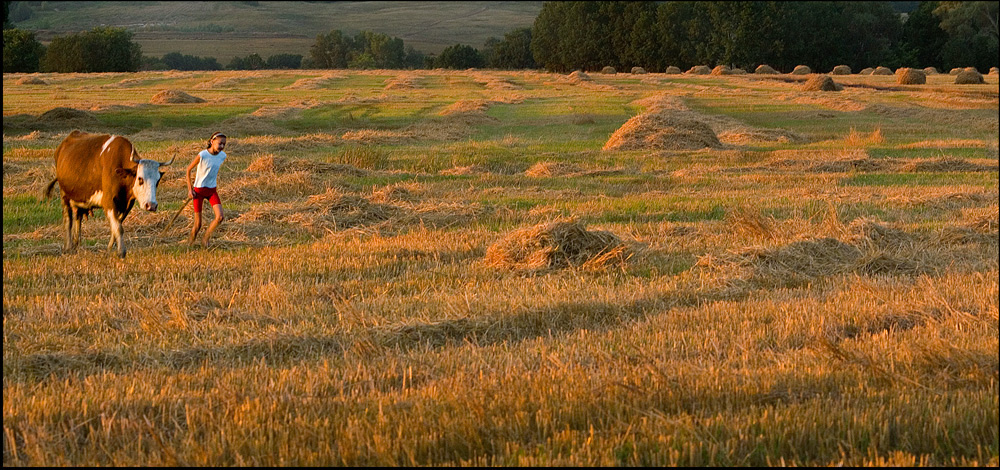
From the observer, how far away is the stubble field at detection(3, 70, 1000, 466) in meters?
5.75

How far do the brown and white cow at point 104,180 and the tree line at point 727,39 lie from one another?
7744 centimetres

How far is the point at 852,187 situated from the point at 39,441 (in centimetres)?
1613

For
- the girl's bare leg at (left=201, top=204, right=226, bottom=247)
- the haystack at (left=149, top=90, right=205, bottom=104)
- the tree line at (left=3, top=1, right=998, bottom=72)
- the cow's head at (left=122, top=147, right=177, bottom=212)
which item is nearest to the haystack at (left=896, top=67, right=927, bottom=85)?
the tree line at (left=3, top=1, right=998, bottom=72)

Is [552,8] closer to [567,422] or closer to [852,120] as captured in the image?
[852,120]

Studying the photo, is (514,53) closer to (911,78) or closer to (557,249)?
(911,78)

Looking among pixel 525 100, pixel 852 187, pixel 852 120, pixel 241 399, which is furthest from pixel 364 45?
pixel 241 399

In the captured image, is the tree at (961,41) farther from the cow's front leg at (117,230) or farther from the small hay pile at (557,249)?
the cow's front leg at (117,230)

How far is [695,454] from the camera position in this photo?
18.0ft

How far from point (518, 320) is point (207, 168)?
18.8 feet

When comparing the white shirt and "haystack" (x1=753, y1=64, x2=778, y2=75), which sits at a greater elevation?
"haystack" (x1=753, y1=64, x2=778, y2=75)

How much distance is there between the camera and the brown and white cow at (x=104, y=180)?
11.6 m

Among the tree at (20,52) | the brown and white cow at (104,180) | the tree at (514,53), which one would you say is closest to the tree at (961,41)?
the tree at (514,53)

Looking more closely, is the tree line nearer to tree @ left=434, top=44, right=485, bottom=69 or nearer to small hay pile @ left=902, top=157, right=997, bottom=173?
tree @ left=434, top=44, right=485, bottom=69

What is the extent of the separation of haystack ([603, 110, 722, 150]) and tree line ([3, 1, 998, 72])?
220 feet
